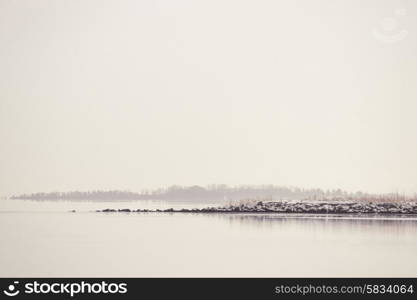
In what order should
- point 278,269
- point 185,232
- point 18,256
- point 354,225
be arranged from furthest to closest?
point 354,225
point 185,232
point 18,256
point 278,269

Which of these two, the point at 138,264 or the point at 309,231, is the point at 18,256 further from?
the point at 309,231

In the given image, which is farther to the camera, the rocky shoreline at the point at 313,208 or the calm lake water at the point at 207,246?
the rocky shoreline at the point at 313,208

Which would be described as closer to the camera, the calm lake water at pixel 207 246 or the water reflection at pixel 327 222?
the calm lake water at pixel 207 246

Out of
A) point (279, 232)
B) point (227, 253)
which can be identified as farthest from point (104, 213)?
point (227, 253)

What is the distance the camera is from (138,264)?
44.2 feet

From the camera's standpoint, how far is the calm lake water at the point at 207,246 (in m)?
13.1

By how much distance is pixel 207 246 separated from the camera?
1505 cm

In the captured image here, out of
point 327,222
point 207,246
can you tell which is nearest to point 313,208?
point 327,222

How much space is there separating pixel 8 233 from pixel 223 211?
710 centimetres

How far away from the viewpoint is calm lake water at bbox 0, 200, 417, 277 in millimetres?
13109

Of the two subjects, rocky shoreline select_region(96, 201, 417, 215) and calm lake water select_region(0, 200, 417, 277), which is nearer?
calm lake water select_region(0, 200, 417, 277)

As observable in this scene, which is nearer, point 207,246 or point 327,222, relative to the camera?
point 207,246

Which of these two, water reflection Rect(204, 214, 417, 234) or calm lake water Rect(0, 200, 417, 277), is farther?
water reflection Rect(204, 214, 417, 234)

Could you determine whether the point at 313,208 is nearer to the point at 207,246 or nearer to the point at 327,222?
the point at 327,222
